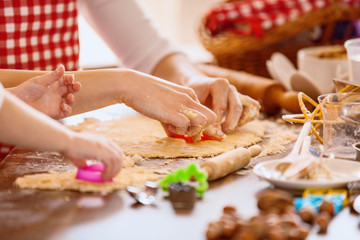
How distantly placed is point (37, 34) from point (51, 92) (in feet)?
1.81

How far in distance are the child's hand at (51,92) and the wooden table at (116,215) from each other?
0.58ft

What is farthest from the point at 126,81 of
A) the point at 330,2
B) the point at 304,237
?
the point at 330,2

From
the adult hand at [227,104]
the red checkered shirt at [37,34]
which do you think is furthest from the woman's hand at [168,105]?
the red checkered shirt at [37,34]

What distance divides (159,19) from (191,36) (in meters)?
0.28

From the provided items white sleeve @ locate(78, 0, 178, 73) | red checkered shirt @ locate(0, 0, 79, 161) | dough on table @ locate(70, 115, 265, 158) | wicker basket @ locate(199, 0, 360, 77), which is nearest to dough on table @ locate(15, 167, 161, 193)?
dough on table @ locate(70, 115, 265, 158)

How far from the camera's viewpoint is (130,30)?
1782mm

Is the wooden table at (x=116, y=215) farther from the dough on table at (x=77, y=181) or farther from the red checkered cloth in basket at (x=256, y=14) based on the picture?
the red checkered cloth in basket at (x=256, y=14)

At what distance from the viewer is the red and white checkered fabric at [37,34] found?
1615 millimetres

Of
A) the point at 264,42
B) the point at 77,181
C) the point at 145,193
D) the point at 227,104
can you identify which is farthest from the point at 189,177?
the point at 264,42

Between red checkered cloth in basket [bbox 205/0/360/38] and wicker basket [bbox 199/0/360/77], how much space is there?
0.07ft

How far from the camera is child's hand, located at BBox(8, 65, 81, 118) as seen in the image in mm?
1119

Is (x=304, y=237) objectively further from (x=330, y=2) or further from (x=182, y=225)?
(x=330, y=2)

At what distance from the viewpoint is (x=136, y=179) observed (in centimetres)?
101

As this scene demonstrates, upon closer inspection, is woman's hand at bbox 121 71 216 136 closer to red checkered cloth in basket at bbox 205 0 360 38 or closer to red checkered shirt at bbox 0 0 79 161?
red checkered shirt at bbox 0 0 79 161
